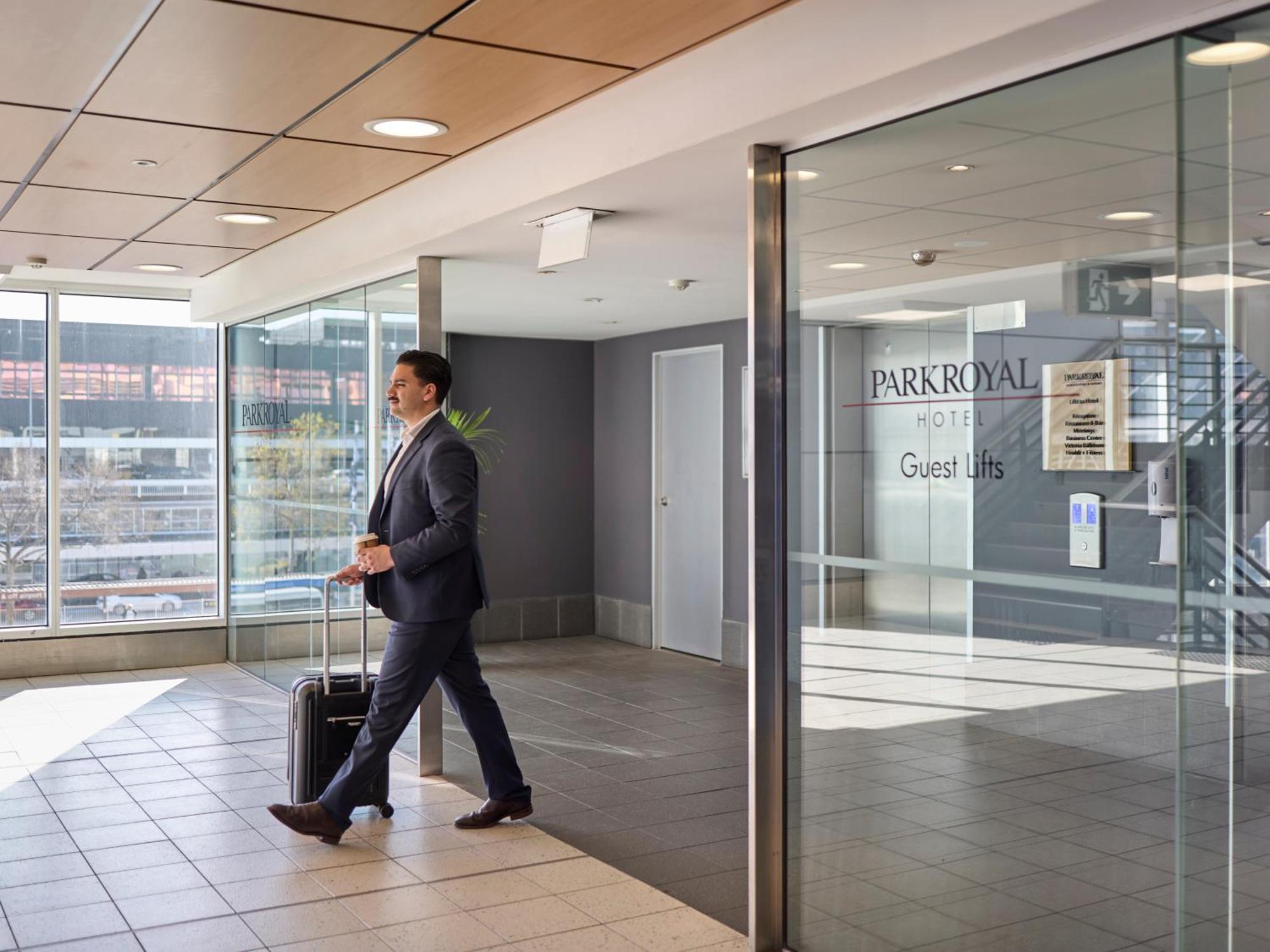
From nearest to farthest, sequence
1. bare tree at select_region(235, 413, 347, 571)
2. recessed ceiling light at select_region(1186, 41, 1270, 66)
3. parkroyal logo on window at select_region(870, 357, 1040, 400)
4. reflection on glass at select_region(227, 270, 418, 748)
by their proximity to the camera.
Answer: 1. recessed ceiling light at select_region(1186, 41, 1270, 66)
2. parkroyal logo on window at select_region(870, 357, 1040, 400)
3. reflection on glass at select_region(227, 270, 418, 748)
4. bare tree at select_region(235, 413, 347, 571)

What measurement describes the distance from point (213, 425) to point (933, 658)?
6.98 metres

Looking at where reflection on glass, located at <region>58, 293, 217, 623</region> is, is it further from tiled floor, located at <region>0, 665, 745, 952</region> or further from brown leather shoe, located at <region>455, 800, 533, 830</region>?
brown leather shoe, located at <region>455, 800, 533, 830</region>

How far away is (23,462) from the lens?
28.0 feet

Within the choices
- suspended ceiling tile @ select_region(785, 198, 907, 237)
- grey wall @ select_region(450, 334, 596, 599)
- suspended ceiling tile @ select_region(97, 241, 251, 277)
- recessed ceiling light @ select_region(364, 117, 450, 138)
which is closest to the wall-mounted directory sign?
suspended ceiling tile @ select_region(785, 198, 907, 237)

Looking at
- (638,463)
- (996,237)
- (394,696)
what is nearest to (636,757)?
(394,696)

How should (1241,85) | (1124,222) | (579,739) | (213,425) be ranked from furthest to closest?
1. (213,425)
2. (579,739)
3. (1124,222)
4. (1241,85)

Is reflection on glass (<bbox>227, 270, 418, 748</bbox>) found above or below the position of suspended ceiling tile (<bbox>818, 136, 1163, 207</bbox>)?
below

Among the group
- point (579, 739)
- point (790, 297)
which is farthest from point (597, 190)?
point (579, 739)

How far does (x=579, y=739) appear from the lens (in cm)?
654

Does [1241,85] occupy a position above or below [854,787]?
above

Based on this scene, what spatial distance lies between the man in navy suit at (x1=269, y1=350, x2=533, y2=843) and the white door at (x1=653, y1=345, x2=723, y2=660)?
449 centimetres

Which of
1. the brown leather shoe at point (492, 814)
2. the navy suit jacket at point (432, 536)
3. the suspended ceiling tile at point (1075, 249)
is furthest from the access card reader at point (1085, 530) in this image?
the brown leather shoe at point (492, 814)

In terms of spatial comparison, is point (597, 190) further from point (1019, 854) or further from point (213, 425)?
point (213, 425)

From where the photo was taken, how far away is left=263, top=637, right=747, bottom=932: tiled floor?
15.0ft
